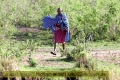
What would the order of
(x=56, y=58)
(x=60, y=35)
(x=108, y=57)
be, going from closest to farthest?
1. (x=56, y=58)
2. (x=108, y=57)
3. (x=60, y=35)

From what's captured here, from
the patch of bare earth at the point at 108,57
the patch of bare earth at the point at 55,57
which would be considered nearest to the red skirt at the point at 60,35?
the patch of bare earth at the point at 55,57

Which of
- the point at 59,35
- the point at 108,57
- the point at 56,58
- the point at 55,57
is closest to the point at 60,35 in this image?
the point at 59,35

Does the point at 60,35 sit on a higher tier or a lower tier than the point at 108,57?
higher

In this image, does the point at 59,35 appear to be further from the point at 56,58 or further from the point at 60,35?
the point at 56,58

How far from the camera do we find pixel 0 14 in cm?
1984

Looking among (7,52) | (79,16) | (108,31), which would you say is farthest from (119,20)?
(7,52)

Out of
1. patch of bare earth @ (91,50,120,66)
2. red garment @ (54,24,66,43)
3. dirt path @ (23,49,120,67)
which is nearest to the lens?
dirt path @ (23,49,120,67)

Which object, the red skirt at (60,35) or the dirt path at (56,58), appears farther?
the red skirt at (60,35)

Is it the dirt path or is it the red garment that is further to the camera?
the red garment

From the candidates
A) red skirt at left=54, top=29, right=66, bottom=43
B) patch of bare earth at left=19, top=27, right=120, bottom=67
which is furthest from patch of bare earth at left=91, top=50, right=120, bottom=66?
red skirt at left=54, top=29, right=66, bottom=43

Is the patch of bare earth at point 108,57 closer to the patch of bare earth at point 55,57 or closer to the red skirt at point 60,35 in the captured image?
the patch of bare earth at point 55,57

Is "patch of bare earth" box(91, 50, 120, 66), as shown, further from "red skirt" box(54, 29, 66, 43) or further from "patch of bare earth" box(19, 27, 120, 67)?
"red skirt" box(54, 29, 66, 43)

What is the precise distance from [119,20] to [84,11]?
1.85 metres

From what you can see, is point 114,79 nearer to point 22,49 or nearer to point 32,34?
point 22,49
